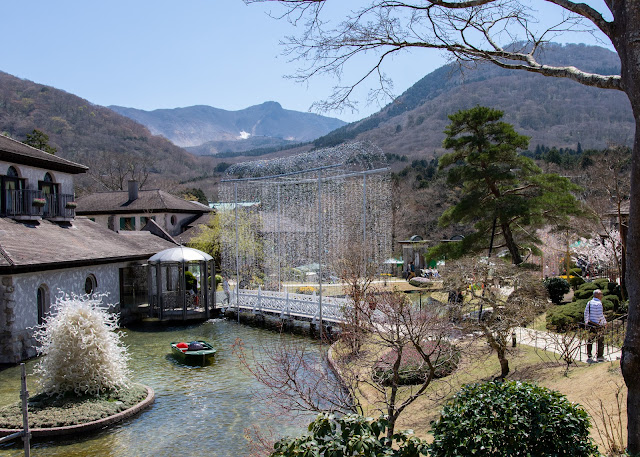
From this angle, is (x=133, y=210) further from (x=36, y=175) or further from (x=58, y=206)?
(x=36, y=175)

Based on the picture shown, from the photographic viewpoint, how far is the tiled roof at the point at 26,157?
70.3 feet

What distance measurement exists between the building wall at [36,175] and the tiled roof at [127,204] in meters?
19.0

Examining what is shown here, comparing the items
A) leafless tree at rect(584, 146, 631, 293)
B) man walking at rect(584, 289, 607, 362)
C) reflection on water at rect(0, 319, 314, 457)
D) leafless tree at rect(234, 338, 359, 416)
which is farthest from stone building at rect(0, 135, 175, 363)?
leafless tree at rect(584, 146, 631, 293)

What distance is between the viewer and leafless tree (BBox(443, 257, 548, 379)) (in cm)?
1256

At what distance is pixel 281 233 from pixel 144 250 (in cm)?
750

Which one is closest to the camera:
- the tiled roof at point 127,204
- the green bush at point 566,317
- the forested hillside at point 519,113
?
the green bush at point 566,317

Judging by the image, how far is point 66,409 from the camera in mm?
12047

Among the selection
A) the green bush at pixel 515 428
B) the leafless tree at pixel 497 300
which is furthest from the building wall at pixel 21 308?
the green bush at pixel 515 428

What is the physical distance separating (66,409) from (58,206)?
16.0 m

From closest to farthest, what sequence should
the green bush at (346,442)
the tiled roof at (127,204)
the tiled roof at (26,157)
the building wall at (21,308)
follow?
the green bush at (346,442)
the building wall at (21,308)
the tiled roof at (26,157)
the tiled roof at (127,204)

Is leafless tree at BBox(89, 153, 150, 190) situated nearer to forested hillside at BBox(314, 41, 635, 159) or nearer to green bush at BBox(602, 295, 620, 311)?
forested hillside at BBox(314, 41, 635, 159)

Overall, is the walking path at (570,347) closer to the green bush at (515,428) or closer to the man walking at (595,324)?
the man walking at (595,324)

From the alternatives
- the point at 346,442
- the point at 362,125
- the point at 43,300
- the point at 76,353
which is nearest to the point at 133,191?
the point at 43,300

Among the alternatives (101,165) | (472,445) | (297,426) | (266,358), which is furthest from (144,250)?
(101,165)
